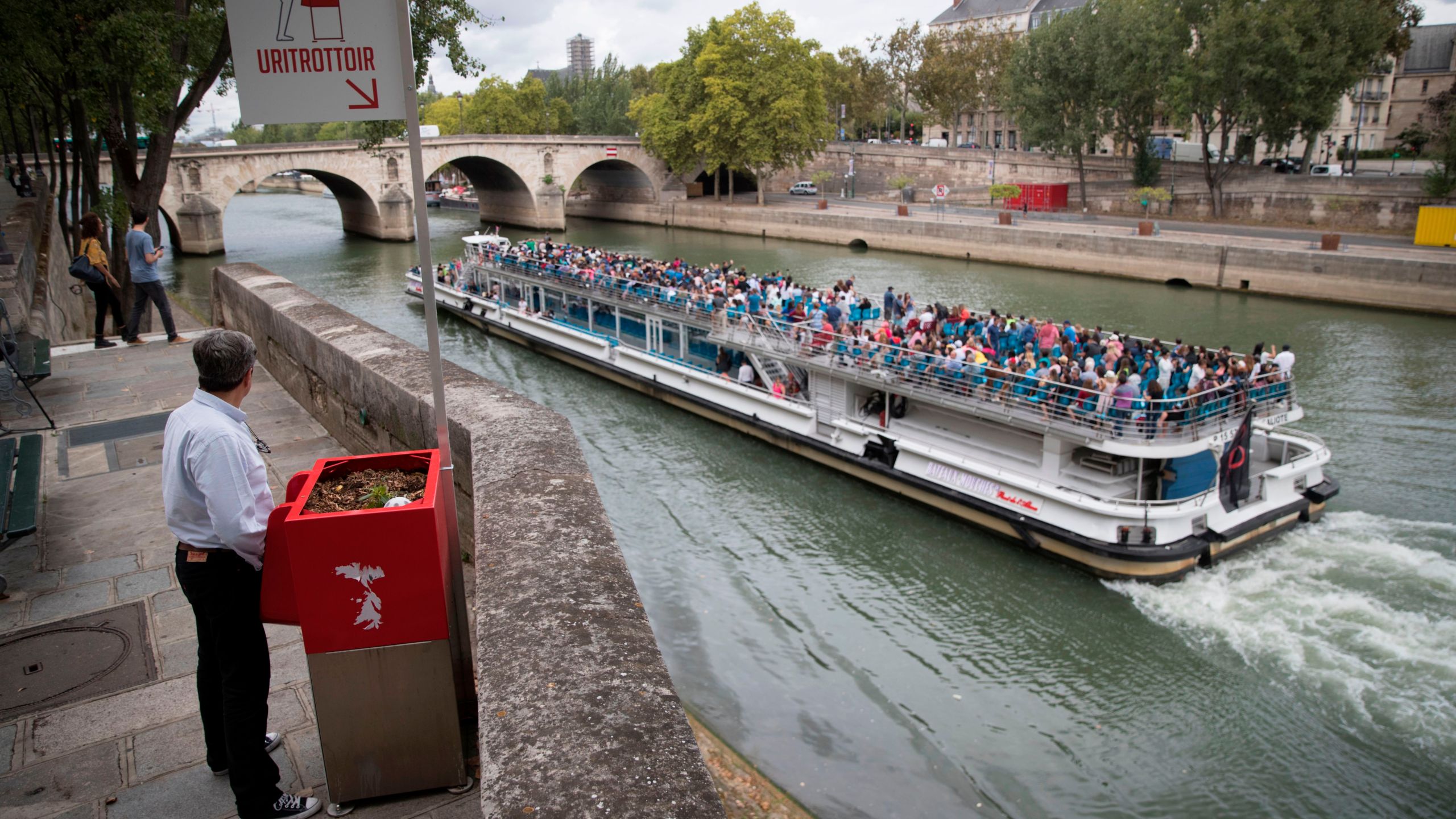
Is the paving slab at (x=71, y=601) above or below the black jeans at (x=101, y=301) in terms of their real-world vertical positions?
below

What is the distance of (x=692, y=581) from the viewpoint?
13617mm

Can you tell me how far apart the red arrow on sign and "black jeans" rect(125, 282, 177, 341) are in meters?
9.61

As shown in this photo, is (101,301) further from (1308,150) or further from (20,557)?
(1308,150)

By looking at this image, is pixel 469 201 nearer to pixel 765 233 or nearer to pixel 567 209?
pixel 567 209

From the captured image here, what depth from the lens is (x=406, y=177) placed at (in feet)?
191

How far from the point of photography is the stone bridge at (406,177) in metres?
49.8

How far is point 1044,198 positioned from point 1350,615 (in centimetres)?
4562

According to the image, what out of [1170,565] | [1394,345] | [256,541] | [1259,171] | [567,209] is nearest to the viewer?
[256,541]

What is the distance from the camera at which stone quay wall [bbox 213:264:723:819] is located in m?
2.70

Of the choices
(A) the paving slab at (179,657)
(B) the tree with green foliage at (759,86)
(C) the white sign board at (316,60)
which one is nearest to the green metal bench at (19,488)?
(A) the paving slab at (179,657)

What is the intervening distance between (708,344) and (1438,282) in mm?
23420

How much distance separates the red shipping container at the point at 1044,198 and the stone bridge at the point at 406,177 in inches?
942

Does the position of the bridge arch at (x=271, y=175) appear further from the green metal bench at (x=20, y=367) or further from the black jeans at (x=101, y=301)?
the green metal bench at (x=20, y=367)

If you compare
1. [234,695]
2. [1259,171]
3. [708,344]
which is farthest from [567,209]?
[234,695]
